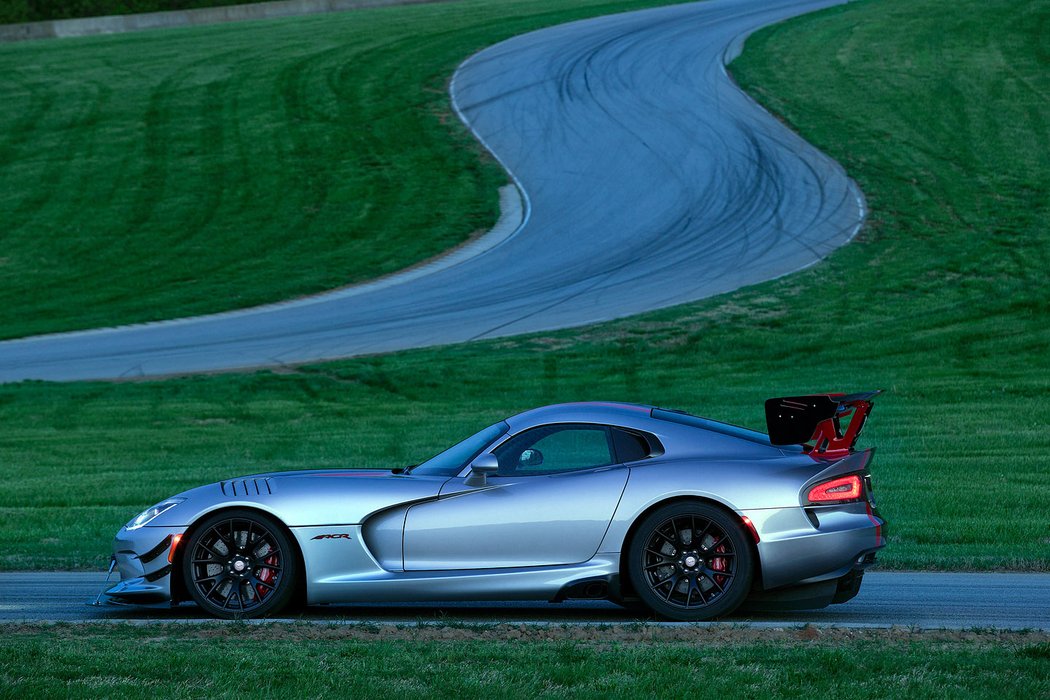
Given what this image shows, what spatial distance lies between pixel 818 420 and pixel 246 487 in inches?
128

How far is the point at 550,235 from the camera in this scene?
2920cm

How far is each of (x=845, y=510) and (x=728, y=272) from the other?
18.9 meters

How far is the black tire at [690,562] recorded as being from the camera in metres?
7.29


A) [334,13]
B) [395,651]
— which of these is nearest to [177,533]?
[395,651]

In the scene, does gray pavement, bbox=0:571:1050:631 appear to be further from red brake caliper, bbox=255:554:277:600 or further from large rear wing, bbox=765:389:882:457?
large rear wing, bbox=765:389:882:457

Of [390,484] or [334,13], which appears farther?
[334,13]

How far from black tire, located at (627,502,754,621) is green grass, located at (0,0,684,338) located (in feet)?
63.3

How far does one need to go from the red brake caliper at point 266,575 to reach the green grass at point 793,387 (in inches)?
121

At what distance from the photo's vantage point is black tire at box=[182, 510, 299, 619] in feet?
24.9

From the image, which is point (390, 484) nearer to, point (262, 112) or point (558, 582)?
point (558, 582)

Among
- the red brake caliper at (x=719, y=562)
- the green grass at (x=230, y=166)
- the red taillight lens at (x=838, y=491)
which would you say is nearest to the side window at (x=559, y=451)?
the red brake caliper at (x=719, y=562)

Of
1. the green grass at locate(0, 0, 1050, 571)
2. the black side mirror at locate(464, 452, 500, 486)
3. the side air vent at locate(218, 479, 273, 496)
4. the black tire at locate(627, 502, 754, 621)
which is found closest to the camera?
the black tire at locate(627, 502, 754, 621)

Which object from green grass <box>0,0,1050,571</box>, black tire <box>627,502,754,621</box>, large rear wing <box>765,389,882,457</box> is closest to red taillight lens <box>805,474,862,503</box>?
large rear wing <box>765,389,882,457</box>

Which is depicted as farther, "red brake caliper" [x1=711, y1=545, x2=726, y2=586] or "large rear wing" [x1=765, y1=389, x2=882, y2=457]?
"large rear wing" [x1=765, y1=389, x2=882, y2=457]
